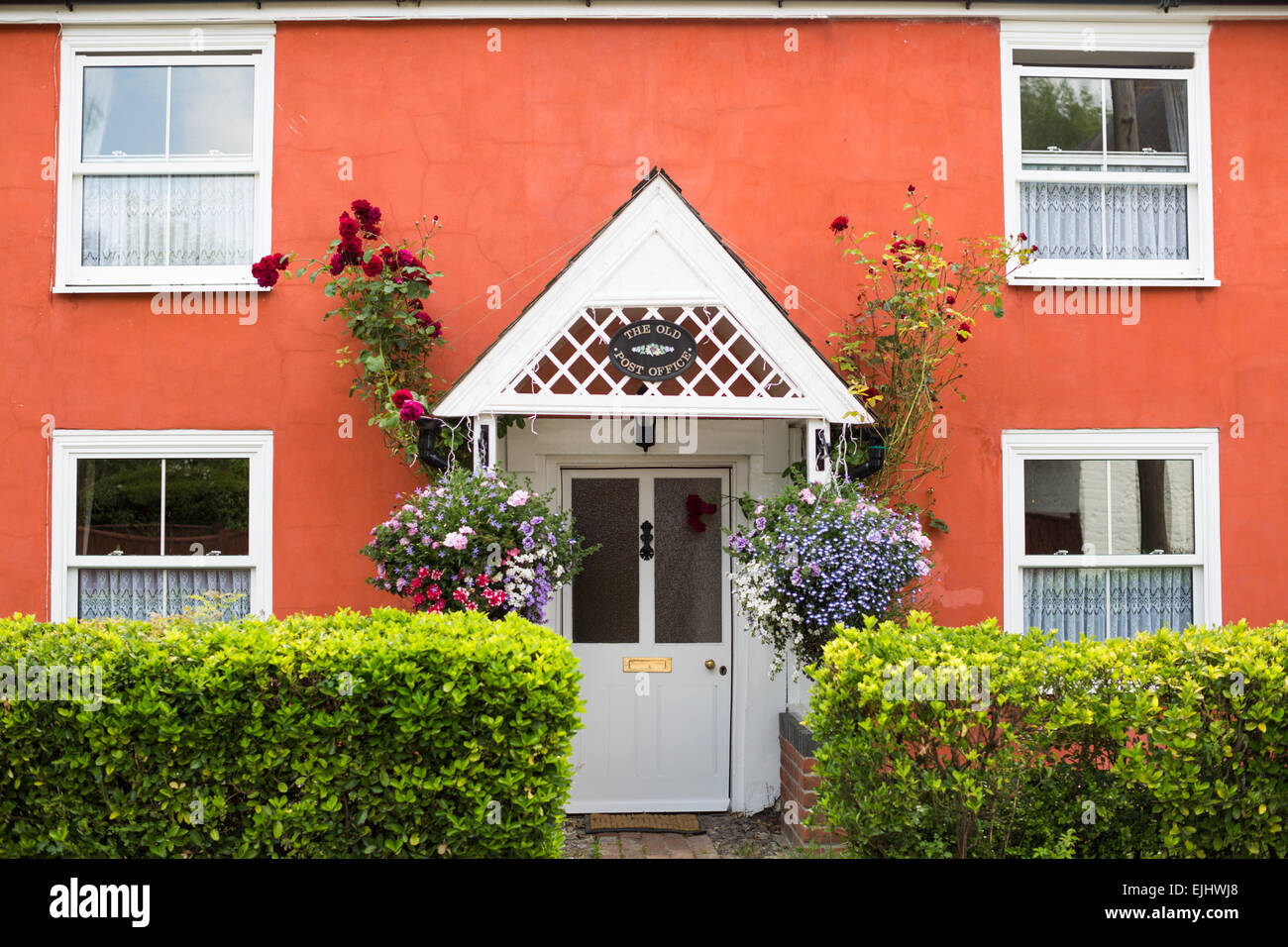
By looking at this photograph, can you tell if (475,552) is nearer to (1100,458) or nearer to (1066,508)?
(1066,508)

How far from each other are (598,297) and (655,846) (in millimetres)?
3534

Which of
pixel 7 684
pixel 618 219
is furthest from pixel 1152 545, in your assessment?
pixel 7 684

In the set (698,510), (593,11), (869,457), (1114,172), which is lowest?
(698,510)

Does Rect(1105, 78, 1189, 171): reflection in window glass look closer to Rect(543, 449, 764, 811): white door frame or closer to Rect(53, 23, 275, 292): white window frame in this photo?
Rect(543, 449, 764, 811): white door frame

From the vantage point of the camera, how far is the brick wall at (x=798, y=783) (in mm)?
6262

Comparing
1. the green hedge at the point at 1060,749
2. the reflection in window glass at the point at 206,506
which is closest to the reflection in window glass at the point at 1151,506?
the green hedge at the point at 1060,749

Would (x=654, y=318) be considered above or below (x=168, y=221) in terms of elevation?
below

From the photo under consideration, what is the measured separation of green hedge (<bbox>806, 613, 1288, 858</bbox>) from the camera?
466 centimetres

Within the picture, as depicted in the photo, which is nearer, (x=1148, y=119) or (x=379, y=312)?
(x=379, y=312)

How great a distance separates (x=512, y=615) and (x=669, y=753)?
8.59 feet

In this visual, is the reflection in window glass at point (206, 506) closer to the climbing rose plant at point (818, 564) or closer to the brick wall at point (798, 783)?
the climbing rose plant at point (818, 564)

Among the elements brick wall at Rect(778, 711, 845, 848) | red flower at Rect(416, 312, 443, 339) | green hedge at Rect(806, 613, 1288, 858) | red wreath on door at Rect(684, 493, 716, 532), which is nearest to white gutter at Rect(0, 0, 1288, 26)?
red flower at Rect(416, 312, 443, 339)

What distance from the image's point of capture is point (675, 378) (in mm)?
6547

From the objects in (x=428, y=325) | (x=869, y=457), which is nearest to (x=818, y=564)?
(x=869, y=457)
